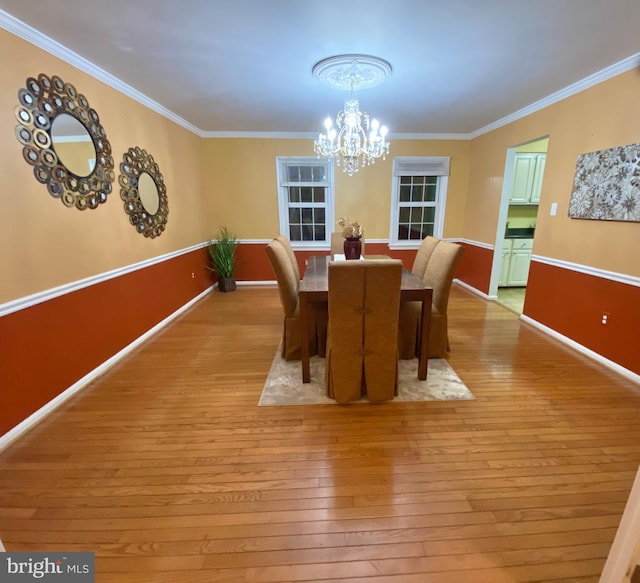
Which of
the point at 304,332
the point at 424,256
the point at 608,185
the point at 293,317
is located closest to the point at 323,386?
the point at 304,332

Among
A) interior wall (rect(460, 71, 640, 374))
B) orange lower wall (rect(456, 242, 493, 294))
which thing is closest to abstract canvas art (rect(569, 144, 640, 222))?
interior wall (rect(460, 71, 640, 374))

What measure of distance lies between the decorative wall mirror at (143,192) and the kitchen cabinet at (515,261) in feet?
15.5

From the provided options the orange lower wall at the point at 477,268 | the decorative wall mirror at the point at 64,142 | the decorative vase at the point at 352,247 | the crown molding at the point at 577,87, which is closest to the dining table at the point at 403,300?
the decorative vase at the point at 352,247

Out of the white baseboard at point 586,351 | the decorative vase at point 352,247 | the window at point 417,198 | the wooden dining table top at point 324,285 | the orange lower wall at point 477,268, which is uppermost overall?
the window at point 417,198

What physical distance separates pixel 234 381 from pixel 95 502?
1.09 meters

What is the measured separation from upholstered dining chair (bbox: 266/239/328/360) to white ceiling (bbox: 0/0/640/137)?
55.7 inches

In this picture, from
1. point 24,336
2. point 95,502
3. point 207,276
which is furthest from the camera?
point 207,276

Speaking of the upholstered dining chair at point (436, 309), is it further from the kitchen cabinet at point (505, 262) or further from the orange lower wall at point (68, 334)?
the kitchen cabinet at point (505, 262)

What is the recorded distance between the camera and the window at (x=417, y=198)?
4828 mm

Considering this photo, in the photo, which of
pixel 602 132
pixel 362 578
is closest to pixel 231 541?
pixel 362 578

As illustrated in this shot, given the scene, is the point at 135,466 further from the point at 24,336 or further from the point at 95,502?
the point at 24,336

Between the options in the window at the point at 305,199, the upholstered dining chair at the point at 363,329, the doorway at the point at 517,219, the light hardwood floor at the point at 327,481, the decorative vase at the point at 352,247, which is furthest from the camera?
the window at the point at 305,199

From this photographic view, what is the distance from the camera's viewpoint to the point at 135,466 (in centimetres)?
162

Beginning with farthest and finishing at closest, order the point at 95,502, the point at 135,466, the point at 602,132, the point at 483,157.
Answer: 1. the point at 483,157
2. the point at 602,132
3. the point at 135,466
4. the point at 95,502
